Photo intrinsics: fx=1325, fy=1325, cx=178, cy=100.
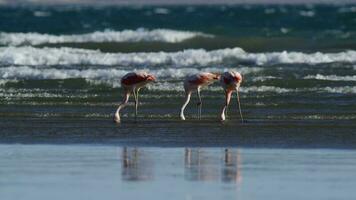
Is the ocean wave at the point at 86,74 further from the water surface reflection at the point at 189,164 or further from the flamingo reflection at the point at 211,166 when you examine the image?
the flamingo reflection at the point at 211,166

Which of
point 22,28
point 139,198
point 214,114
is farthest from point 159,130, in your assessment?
point 22,28

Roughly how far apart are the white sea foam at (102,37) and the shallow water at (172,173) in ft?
90.5

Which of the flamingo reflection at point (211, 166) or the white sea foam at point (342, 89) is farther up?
the white sea foam at point (342, 89)

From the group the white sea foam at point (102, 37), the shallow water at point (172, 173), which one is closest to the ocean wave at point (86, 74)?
the shallow water at point (172, 173)

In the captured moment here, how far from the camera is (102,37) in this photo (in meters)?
47.9

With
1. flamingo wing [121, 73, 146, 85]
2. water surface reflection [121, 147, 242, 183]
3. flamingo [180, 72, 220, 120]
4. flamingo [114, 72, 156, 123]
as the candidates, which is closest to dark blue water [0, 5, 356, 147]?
flamingo [180, 72, 220, 120]

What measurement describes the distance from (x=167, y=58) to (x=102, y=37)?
1279 centimetres

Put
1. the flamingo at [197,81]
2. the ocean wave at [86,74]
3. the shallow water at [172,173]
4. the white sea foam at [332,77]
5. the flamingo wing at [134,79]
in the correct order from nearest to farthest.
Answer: the shallow water at [172,173], the flamingo at [197,81], the flamingo wing at [134,79], the white sea foam at [332,77], the ocean wave at [86,74]

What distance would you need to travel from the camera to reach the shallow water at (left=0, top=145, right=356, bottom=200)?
43.9ft

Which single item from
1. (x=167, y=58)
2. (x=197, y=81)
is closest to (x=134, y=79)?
(x=197, y=81)

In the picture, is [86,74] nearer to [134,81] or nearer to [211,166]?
[134,81]

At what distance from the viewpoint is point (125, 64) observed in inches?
1385

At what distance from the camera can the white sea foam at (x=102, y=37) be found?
4547cm

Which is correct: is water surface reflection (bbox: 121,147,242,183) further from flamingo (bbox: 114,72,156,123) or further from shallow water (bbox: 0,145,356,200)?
flamingo (bbox: 114,72,156,123)
